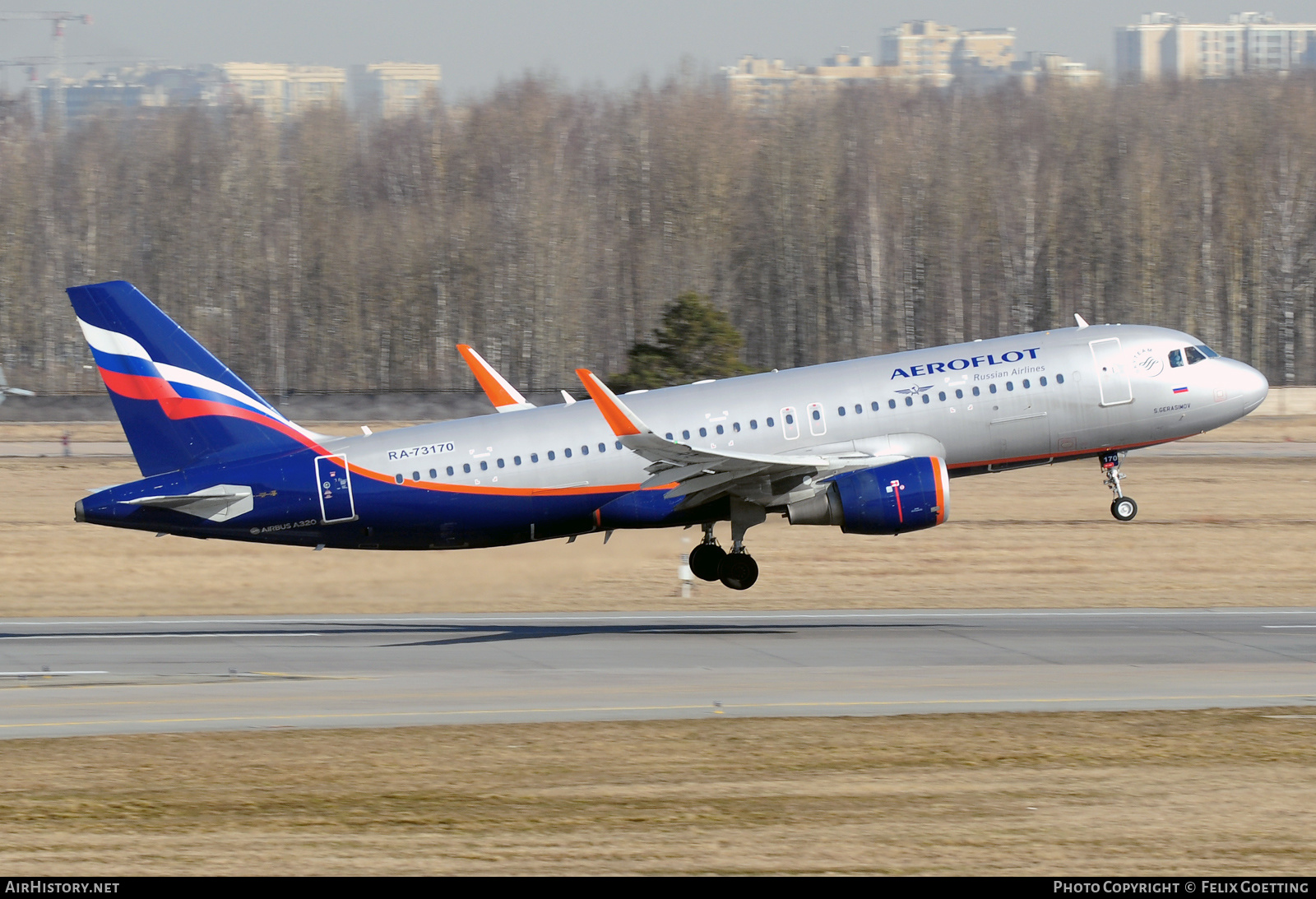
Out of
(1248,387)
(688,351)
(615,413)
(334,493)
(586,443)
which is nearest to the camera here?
(615,413)

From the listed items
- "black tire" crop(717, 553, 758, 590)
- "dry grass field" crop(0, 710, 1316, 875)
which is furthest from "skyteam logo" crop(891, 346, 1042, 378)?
"dry grass field" crop(0, 710, 1316, 875)

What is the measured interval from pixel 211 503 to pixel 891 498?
13365mm

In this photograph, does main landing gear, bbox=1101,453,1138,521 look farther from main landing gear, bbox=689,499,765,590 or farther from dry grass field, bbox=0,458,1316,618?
main landing gear, bbox=689,499,765,590

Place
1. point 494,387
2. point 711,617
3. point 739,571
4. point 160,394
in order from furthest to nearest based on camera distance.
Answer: point 494,387 < point 711,617 < point 739,571 < point 160,394

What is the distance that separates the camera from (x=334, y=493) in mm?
31344

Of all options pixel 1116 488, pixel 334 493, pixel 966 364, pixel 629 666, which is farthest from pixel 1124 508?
pixel 334 493

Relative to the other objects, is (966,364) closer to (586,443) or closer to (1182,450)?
(586,443)

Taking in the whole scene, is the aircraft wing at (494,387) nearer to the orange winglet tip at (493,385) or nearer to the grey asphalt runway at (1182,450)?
the orange winglet tip at (493,385)

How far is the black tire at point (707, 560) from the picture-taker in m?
33.3

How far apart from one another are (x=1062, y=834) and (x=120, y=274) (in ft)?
354

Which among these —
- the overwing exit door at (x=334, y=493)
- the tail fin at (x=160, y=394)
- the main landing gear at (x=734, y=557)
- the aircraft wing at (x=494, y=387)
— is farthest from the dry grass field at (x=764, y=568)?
the tail fin at (x=160, y=394)

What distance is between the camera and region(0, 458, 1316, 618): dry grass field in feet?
118

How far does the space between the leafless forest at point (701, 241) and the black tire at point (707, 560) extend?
7163 cm

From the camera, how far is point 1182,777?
18.7m
